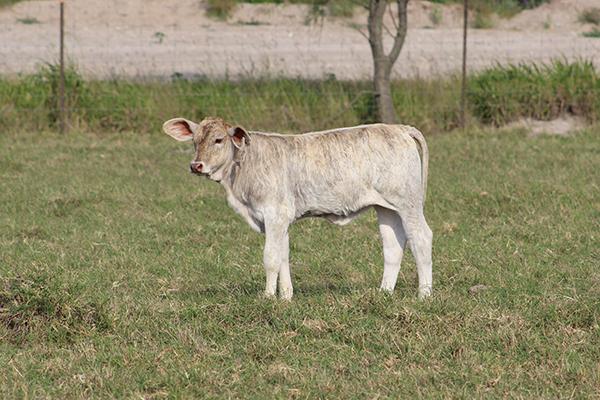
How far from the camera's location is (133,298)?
359 inches

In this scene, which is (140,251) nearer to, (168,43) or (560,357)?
(560,357)

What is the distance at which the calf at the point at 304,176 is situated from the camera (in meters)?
8.62

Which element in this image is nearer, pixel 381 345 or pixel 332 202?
pixel 381 345

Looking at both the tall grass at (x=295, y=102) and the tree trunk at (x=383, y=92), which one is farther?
the tall grass at (x=295, y=102)

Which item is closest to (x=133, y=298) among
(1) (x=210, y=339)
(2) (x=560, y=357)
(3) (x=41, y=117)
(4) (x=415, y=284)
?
(1) (x=210, y=339)

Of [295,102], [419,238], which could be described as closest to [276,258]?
[419,238]

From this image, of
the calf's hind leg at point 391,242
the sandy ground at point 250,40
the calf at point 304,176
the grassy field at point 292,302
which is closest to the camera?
the grassy field at point 292,302

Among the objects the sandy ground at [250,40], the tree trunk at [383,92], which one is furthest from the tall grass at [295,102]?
the sandy ground at [250,40]

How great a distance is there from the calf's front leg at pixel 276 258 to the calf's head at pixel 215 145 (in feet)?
1.61

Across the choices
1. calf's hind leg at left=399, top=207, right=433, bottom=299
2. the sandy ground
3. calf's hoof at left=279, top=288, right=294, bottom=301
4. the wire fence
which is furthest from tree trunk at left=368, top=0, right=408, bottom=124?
calf's hoof at left=279, top=288, right=294, bottom=301

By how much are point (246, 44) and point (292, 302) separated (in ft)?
69.2

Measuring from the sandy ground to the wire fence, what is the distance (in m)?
0.04

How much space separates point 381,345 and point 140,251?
3.79m

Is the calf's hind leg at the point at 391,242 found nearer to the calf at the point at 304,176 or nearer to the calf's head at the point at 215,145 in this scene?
the calf at the point at 304,176
